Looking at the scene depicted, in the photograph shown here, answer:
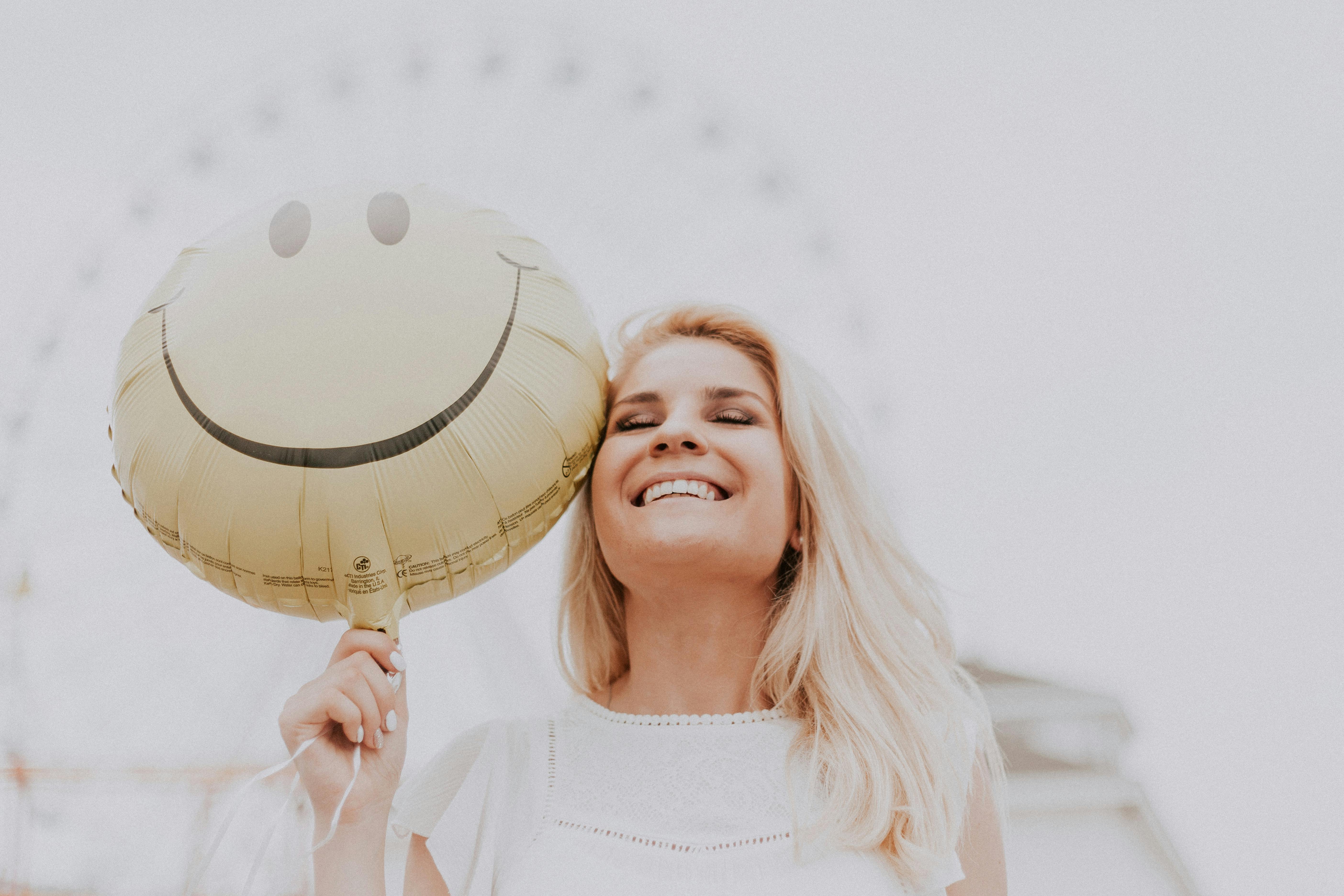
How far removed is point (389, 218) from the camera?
5.20ft

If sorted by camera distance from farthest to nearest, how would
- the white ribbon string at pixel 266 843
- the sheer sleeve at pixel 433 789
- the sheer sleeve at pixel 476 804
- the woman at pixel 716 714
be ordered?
the sheer sleeve at pixel 433 789 < the sheer sleeve at pixel 476 804 < the woman at pixel 716 714 < the white ribbon string at pixel 266 843

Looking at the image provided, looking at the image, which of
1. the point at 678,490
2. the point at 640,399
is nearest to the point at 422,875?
the point at 678,490

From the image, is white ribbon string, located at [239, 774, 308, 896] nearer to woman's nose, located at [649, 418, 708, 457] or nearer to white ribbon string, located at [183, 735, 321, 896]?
white ribbon string, located at [183, 735, 321, 896]

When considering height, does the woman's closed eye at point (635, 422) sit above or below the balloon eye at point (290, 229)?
below

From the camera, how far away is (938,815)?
1.74 metres

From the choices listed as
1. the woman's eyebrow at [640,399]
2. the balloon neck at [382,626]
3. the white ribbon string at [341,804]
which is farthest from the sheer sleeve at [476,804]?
the woman's eyebrow at [640,399]

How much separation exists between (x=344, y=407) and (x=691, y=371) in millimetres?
773

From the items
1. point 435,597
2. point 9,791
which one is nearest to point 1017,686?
point 9,791

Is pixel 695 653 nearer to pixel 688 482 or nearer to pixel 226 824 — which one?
pixel 688 482

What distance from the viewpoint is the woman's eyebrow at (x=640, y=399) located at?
192cm

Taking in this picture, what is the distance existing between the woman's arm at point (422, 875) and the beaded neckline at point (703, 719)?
420 mm

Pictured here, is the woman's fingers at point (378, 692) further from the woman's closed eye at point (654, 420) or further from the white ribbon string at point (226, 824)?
the woman's closed eye at point (654, 420)

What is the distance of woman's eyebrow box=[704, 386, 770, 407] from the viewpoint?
197 cm

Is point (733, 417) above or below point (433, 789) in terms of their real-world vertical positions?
above
